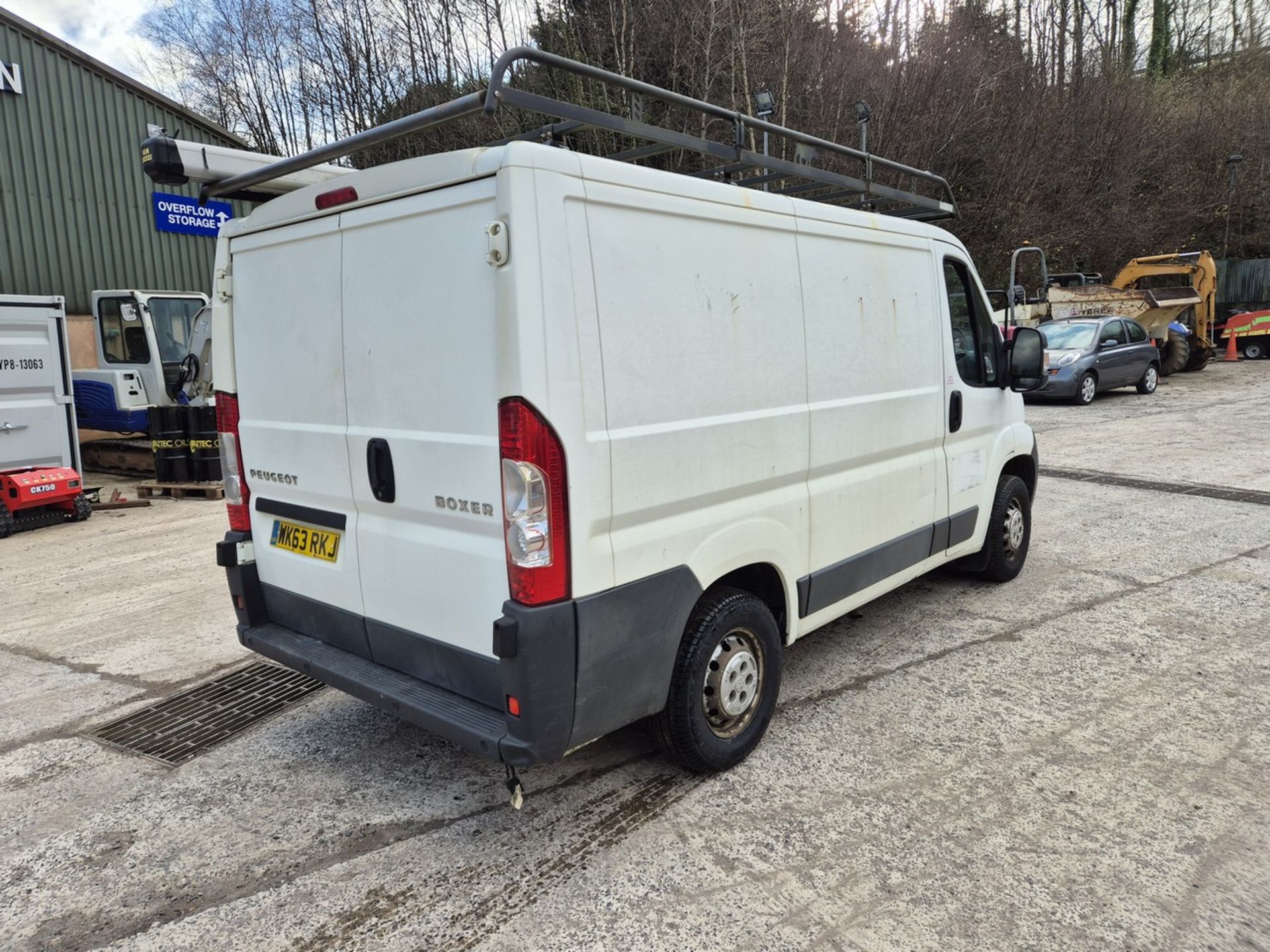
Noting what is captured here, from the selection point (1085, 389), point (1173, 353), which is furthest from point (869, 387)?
point (1173, 353)

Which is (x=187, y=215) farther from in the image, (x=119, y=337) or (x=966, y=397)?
(x=966, y=397)

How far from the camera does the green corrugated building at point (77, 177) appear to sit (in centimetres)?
1343

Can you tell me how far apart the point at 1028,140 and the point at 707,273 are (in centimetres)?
2648

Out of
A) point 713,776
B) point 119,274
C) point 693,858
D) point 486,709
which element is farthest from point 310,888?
point 119,274

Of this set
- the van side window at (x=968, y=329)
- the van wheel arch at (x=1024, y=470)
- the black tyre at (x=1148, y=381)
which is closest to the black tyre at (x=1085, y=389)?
the black tyre at (x=1148, y=381)

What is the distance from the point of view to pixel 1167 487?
8742 mm

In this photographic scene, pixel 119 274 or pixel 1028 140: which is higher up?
pixel 1028 140

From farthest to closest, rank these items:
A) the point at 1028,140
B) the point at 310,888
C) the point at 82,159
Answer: the point at 1028,140
the point at 82,159
the point at 310,888

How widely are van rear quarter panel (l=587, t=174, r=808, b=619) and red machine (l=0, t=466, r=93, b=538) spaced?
26.6 feet

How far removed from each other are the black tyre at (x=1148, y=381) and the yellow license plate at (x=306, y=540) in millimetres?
18107

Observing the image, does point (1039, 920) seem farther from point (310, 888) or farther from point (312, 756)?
point (312, 756)

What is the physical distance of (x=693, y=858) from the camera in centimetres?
285

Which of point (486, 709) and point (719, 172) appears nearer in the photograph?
point (486, 709)

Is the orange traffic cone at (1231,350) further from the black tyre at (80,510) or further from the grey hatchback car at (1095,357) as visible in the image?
the black tyre at (80,510)
